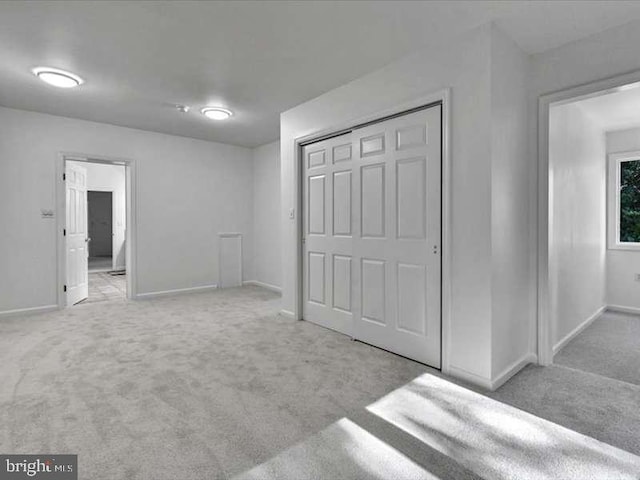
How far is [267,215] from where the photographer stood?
247 inches

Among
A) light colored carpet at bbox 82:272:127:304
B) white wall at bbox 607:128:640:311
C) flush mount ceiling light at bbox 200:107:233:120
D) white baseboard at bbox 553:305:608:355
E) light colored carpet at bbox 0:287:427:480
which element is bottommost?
light colored carpet at bbox 0:287:427:480

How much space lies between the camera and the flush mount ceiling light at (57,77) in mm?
3186

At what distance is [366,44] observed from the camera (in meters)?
Answer: 2.70

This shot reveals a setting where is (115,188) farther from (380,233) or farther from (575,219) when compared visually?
(575,219)

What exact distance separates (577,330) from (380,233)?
2390 mm

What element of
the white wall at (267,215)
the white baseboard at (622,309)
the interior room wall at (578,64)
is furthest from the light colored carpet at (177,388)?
the white baseboard at (622,309)

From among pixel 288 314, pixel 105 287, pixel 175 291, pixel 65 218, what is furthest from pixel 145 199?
pixel 288 314

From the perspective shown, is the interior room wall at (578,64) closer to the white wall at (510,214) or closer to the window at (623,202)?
the white wall at (510,214)

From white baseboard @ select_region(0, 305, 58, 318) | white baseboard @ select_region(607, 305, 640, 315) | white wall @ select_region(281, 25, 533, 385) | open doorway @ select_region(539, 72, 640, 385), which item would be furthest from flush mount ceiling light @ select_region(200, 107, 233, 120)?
white baseboard @ select_region(607, 305, 640, 315)

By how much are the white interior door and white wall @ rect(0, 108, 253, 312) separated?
254 millimetres

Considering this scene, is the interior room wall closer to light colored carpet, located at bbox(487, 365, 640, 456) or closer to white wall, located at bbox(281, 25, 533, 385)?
white wall, located at bbox(281, 25, 533, 385)

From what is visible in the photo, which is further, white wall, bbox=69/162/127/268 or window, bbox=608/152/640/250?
white wall, bbox=69/162/127/268

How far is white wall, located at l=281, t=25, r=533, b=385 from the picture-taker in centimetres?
240

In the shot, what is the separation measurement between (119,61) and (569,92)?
365cm
